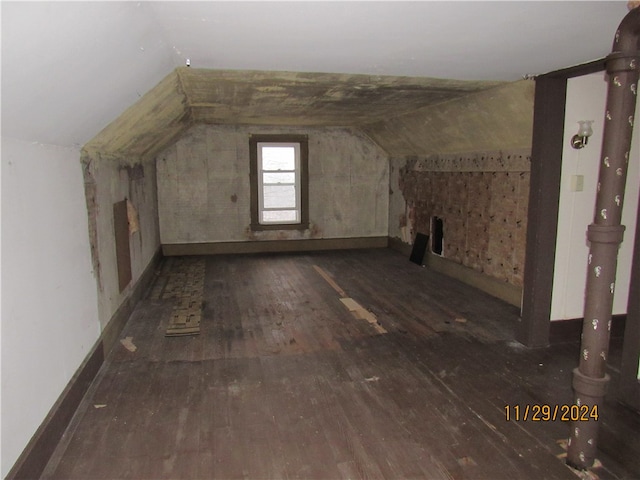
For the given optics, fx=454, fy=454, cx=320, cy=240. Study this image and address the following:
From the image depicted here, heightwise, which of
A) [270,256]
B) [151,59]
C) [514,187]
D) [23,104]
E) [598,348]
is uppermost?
[151,59]

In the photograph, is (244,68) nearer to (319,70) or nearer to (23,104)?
(319,70)

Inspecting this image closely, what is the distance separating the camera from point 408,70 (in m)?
3.50

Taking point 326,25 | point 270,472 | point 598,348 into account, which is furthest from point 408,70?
point 270,472

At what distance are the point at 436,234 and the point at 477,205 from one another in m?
1.19

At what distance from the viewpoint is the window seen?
25.7ft

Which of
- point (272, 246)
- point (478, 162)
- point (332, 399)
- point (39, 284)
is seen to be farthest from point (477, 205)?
point (39, 284)

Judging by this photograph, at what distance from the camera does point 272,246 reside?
8086mm

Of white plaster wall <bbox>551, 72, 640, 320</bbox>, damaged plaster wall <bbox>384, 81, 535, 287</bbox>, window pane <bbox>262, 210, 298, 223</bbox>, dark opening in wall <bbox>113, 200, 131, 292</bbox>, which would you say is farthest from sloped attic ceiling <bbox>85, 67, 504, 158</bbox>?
window pane <bbox>262, 210, 298, 223</bbox>

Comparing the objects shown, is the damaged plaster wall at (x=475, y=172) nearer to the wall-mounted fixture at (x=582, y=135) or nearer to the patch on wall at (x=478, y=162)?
the patch on wall at (x=478, y=162)

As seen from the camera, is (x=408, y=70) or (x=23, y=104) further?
(x=408, y=70)

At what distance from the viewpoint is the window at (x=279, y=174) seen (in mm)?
7836

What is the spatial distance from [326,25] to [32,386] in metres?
2.34

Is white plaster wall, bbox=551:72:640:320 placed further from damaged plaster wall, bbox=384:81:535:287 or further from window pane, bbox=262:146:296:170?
window pane, bbox=262:146:296:170

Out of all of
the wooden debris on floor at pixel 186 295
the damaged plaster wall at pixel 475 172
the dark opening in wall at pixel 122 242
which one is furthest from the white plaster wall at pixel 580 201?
the dark opening in wall at pixel 122 242
